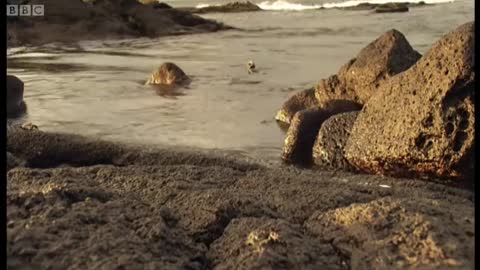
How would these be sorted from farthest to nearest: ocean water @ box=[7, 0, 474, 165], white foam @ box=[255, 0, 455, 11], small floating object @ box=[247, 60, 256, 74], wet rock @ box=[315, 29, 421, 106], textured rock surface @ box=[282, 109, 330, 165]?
white foam @ box=[255, 0, 455, 11]
small floating object @ box=[247, 60, 256, 74]
ocean water @ box=[7, 0, 474, 165]
wet rock @ box=[315, 29, 421, 106]
textured rock surface @ box=[282, 109, 330, 165]

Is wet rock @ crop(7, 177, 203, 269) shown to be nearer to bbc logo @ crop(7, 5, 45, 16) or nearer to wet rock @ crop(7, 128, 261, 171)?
wet rock @ crop(7, 128, 261, 171)

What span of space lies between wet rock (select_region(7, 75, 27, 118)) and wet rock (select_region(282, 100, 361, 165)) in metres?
3.26

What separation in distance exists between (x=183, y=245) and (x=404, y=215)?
0.75 meters

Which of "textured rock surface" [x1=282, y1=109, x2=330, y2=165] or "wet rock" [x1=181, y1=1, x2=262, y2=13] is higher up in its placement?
"wet rock" [x1=181, y1=1, x2=262, y2=13]

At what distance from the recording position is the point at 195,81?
32.7 ft

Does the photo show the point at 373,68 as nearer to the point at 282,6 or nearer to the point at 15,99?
the point at 15,99

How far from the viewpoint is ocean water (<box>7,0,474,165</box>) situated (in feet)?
21.7

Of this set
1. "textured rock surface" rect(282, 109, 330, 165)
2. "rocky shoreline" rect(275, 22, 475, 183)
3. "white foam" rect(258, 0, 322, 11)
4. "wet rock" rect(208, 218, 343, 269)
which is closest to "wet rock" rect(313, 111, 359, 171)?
"rocky shoreline" rect(275, 22, 475, 183)

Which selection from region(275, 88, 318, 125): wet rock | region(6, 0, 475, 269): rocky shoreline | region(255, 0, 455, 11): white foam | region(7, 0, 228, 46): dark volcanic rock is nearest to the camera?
region(6, 0, 475, 269): rocky shoreline

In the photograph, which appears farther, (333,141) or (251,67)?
(251,67)

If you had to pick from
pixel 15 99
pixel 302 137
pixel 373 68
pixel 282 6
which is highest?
pixel 282 6

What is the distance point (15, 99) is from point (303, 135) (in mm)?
3712

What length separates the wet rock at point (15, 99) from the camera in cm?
741

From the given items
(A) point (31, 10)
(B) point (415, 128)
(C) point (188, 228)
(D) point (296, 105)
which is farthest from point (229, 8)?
(C) point (188, 228)
